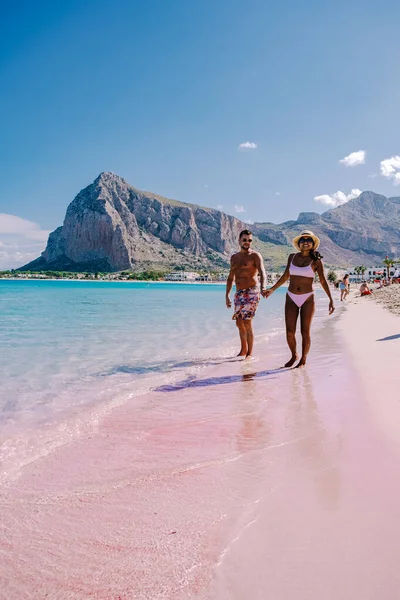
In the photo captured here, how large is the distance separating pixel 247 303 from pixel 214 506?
4.98 meters

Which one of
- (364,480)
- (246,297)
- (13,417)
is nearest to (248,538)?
(364,480)

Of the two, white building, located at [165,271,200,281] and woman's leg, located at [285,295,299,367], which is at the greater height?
white building, located at [165,271,200,281]

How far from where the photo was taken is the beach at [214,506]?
175 cm

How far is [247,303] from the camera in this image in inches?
282

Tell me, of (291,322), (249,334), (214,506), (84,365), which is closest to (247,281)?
(249,334)

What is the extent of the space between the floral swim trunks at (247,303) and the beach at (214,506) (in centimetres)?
279

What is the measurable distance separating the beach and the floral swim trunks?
279 cm

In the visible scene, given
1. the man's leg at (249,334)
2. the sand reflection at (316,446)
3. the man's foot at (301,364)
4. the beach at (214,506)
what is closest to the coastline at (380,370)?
the beach at (214,506)

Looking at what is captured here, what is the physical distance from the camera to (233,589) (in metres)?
1.70

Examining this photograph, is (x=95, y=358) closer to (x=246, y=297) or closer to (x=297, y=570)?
(x=246, y=297)

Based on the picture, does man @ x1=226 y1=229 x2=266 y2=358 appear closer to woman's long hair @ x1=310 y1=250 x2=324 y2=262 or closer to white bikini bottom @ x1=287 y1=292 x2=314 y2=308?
white bikini bottom @ x1=287 y1=292 x2=314 y2=308

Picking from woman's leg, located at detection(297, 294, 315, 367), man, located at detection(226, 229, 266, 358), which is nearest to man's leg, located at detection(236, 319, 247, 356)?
man, located at detection(226, 229, 266, 358)

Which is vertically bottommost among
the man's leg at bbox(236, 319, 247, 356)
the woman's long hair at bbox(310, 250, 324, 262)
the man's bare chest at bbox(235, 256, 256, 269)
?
Answer: the man's leg at bbox(236, 319, 247, 356)

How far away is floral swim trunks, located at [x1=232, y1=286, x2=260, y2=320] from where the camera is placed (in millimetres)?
7137
